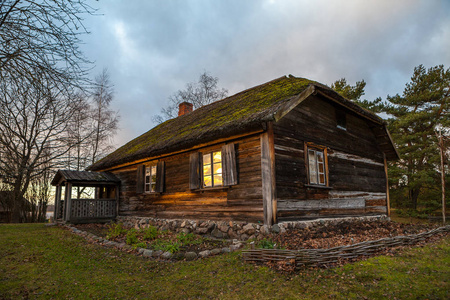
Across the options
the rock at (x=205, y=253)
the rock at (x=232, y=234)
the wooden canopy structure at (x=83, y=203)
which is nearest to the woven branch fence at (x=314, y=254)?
the rock at (x=205, y=253)

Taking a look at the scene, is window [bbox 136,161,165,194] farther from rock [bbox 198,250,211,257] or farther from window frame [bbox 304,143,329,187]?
window frame [bbox 304,143,329,187]

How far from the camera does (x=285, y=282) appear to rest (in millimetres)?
4488

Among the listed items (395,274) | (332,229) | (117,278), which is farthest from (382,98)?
(117,278)

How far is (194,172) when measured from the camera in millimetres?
9906

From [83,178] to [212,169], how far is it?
25.6 feet

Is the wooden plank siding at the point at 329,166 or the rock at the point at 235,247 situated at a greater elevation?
the wooden plank siding at the point at 329,166

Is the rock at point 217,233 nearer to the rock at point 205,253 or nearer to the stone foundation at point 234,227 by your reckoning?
the stone foundation at point 234,227

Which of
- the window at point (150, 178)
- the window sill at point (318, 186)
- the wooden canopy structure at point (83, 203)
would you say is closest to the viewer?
the window sill at point (318, 186)

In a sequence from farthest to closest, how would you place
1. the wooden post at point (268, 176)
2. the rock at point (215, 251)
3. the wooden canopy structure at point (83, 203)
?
1. the wooden canopy structure at point (83, 203)
2. the wooden post at point (268, 176)
3. the rock at point (215, 251)

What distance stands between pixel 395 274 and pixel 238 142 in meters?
5.33

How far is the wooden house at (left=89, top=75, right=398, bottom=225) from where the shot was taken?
8031mm

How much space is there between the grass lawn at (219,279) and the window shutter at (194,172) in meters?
3.59

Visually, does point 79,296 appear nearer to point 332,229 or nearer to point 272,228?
point 272,228

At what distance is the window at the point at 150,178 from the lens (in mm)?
12367
